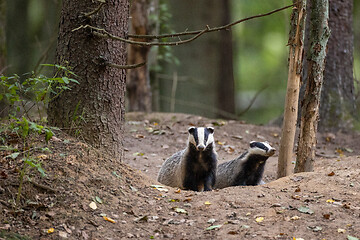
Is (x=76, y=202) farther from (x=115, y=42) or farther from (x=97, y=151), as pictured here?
(x=115, y=42)

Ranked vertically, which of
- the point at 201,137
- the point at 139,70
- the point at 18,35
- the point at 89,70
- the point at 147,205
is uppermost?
the point at 18,35

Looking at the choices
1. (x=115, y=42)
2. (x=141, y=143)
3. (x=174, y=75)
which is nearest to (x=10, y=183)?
(x=115, y=42)

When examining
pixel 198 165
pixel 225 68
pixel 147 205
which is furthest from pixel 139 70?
pixel 147 205

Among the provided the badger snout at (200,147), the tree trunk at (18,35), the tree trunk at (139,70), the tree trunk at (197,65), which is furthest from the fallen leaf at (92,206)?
the tree trunk at (18,35)

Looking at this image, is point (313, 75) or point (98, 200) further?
point (313, 75)

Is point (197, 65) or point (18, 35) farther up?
point (18, 35)

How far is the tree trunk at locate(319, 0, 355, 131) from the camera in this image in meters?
8.75

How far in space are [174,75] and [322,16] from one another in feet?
22.7

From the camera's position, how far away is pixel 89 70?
15.4 ft

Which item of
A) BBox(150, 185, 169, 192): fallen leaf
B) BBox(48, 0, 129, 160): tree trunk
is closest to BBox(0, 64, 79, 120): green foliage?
BBox(48, 0, 129, 160): tree trunk

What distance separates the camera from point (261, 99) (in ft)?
61.3

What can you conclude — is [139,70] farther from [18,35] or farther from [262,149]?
[262,149]

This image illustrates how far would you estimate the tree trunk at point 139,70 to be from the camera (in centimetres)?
1063

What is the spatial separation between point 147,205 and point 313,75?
2.47 m
